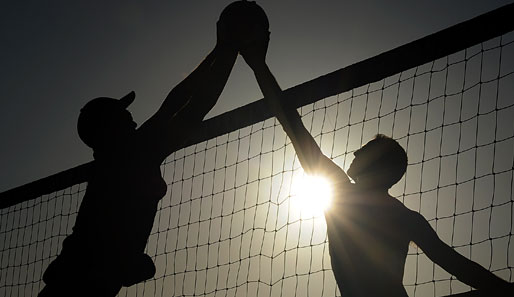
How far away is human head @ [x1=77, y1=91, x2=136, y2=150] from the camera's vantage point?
2805 millimetres

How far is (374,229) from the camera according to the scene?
2756mm

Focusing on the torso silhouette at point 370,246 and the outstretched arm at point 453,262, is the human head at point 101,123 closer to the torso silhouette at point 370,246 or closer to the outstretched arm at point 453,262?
the torso silhouette at point 370,246

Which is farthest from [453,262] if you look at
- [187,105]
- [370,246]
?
[187,105]

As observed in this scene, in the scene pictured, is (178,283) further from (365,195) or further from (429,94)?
(365,195)

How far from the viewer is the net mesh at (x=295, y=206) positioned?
398 centimetres

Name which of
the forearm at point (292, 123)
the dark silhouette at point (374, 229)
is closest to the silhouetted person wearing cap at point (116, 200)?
the forearm at point (292, 123)

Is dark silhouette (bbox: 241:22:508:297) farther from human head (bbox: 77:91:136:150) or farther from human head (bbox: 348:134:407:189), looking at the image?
human head (bbox: 77:91:136:150)

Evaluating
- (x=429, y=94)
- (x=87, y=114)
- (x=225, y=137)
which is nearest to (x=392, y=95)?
(x=429, y=94)

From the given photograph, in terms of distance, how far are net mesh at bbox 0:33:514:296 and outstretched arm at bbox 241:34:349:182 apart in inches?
37.2

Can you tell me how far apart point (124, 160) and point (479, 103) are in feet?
7.53

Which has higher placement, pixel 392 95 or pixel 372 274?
pixel 392 95

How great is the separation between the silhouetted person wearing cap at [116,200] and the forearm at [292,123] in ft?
1.25

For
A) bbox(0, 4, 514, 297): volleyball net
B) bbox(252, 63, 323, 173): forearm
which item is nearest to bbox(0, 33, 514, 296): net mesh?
bbox(0, 4, 514, 297): volleyball net

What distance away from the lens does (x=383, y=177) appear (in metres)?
2.90
